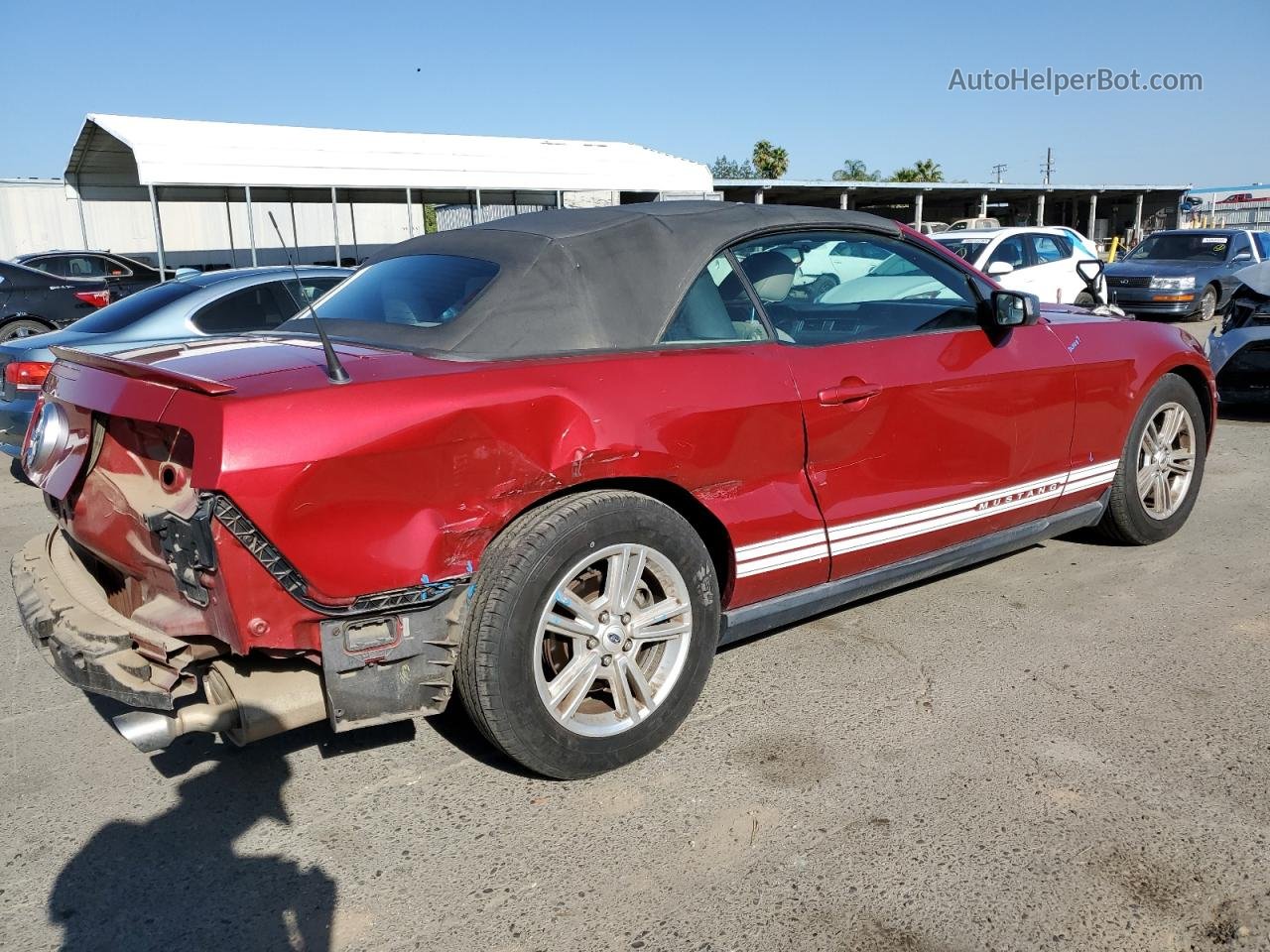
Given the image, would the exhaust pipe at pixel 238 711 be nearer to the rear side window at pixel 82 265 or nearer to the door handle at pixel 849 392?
the door handle at pixel 849 392

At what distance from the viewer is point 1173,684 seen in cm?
347

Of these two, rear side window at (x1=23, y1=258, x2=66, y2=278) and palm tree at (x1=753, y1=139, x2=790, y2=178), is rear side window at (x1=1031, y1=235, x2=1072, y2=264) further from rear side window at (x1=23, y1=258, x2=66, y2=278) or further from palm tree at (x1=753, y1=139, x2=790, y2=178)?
palm tree at (x1=753, y1=139, x2=790, y2=178)

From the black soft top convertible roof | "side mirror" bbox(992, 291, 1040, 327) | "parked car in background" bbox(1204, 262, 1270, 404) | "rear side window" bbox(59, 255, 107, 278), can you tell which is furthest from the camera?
"rear side window" bbox(59, 255, 107, 278)

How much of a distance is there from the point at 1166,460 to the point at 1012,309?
5.13ft

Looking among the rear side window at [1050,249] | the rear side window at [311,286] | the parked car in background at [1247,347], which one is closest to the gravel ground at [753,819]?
the rear side window at [311,286]

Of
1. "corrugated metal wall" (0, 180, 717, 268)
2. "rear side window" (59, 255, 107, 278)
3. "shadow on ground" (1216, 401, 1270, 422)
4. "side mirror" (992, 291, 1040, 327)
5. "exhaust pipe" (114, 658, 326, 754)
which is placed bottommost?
"shadow on ground" (1216, 401, 1270, 422)

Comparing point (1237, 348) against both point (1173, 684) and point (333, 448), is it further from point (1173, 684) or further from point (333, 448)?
point (333, 448)

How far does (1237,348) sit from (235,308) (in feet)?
24.9

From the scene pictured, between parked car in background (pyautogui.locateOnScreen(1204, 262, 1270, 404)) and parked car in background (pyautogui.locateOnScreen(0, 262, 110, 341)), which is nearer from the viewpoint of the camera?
parked car in background (pyautogui.locateOnScreen(1204, 262, 1270, 404))

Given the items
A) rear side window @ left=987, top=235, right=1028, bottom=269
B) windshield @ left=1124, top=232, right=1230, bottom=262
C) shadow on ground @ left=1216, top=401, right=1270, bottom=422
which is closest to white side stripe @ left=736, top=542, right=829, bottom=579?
shadow on ground @ left=1216, top=401, right=1270, bottom=422

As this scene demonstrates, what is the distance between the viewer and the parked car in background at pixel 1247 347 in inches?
317

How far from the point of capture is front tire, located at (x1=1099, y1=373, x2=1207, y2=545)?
181 inches

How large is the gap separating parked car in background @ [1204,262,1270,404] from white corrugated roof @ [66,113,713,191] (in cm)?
1407

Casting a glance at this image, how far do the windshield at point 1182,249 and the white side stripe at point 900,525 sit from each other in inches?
589
